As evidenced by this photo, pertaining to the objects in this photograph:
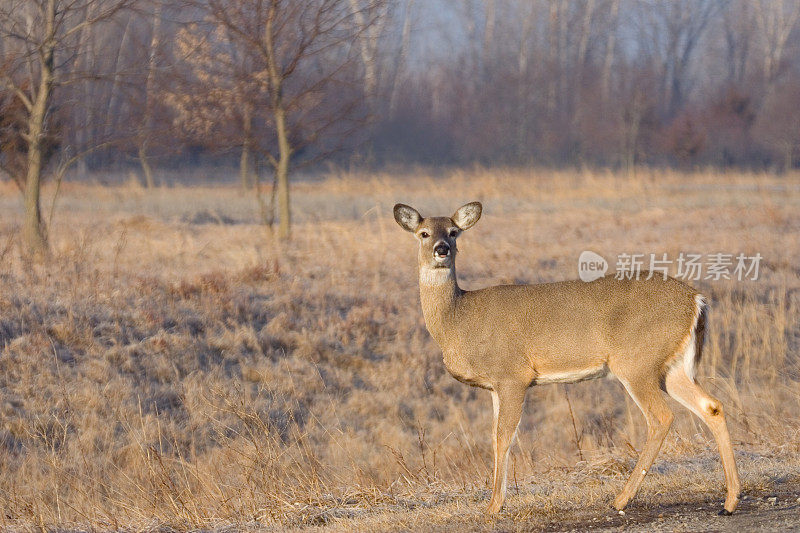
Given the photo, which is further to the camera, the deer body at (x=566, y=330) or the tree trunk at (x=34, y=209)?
the tree trunk at (x=34, y=209)

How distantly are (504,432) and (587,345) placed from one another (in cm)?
71

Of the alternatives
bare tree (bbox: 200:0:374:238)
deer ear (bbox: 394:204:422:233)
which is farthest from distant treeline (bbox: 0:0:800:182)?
deer ear (bbox: 394:204:422:233)

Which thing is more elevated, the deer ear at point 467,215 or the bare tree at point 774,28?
the bare tree at point 774,28

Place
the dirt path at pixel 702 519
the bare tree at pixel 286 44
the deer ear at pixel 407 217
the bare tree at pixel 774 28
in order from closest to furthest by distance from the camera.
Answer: the dirt path at pixel 702 519
the deer ear at pixel 407 217
the bare tree at pixel 286 44
the bare tree at pixel 774 28

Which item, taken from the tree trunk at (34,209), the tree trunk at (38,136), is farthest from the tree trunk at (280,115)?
the tree trunk at (34,209)

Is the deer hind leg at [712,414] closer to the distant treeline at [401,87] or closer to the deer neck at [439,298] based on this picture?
the deer neck at [439,298]

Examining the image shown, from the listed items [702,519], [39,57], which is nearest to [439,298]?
[702,519]

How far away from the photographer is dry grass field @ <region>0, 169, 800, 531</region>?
653cm

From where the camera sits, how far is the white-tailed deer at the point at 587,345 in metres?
5.64

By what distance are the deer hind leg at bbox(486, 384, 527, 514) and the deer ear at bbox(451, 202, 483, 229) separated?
1.14 m

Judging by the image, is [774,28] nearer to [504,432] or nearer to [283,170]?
[283,170]

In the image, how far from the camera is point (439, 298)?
20.2 ft

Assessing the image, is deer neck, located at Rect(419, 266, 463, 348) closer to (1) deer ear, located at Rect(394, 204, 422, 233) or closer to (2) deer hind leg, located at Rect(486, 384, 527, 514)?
(1) deer ear, located at Rect(394, 204, 422, 233)

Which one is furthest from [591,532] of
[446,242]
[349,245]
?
[349,245]
